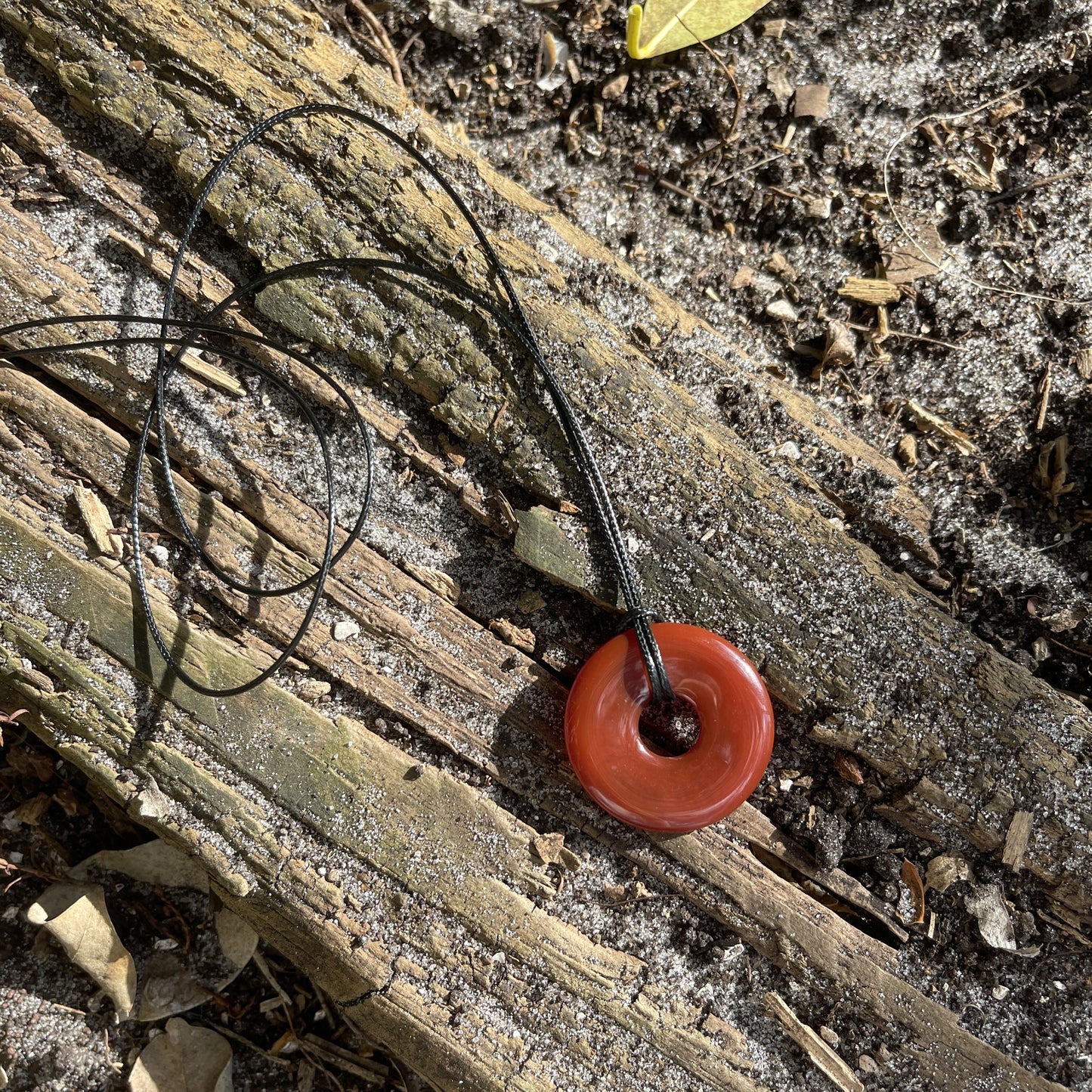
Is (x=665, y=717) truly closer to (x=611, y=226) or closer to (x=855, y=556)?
(x=855, y=556)

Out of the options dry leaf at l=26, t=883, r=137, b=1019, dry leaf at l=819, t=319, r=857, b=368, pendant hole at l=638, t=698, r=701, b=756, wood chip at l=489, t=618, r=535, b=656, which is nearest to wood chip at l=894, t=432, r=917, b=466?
dry leaf at l=819, t=319, r=857, b=368

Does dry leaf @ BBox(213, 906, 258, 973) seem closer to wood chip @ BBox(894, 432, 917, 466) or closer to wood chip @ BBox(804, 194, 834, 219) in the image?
wood chip @ BBox(894, 432, 917, 466)

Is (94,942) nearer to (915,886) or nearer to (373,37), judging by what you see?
(915,886)

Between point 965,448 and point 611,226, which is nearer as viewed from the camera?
point 965,448

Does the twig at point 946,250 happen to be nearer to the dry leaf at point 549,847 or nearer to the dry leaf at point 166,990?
the dry leaf at point 549,847

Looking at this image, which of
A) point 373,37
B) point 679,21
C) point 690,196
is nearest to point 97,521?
point 373,37

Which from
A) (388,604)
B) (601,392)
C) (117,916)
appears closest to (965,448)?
(601,392)

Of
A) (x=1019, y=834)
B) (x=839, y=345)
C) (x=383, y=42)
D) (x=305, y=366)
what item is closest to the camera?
(x=1019, y=834)
